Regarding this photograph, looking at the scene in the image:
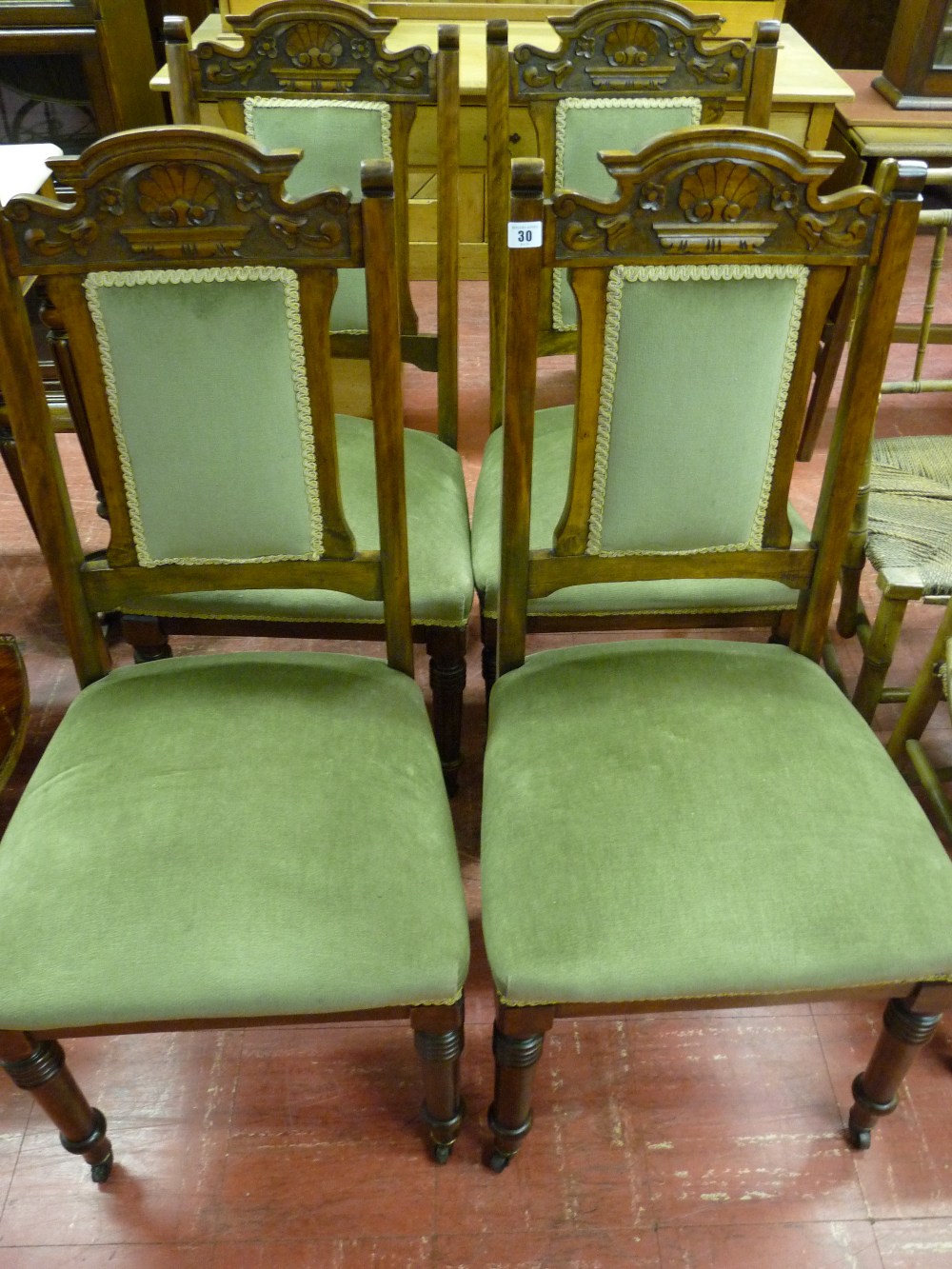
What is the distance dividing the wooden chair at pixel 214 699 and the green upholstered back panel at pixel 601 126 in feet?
2.17

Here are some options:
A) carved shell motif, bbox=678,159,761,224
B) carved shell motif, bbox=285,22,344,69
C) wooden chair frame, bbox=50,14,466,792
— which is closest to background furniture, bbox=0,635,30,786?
wooden chair frame, bbox=50,14,466,792

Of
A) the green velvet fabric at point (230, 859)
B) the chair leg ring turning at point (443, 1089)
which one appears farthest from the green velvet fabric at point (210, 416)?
the chair leg ring turning at point (443, 1089)

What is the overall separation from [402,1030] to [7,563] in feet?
4.02

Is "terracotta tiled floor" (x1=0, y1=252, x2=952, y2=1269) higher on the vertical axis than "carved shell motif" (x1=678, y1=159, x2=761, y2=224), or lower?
lower

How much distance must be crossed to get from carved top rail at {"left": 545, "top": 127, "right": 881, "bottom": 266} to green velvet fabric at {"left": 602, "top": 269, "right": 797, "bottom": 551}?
0.11 ft

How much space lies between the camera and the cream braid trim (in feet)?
4.47

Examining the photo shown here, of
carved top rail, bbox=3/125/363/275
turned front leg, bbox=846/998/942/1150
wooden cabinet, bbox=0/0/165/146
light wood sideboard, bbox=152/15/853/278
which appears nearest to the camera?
carved top rail, bbox=3/125/363/275

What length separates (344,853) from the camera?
36.0 inches

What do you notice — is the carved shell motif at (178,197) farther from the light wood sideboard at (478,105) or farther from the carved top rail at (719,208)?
the light wood sideboard at (478,105)

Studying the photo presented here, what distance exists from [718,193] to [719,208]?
0.04 ft

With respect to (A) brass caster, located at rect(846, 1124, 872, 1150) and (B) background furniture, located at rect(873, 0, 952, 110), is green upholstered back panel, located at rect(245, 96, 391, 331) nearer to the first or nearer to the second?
(A) brass caster, located at rect(846, 1124, 872, 1150)

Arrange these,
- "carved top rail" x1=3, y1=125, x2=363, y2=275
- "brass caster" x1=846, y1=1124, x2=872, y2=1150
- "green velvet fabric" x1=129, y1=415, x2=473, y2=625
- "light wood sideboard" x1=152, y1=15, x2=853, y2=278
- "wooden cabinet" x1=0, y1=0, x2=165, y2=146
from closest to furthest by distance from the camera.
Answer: "carved top rail" x1=3, y1=125, x2=363, y2=275 → "brass caster" x1=846, y1=1124, x2=872, y2=1150 → "green velvet fabric" x1=129, y1=415, x2=473, y2=625 → "light wood sideboard" x1=152, y1=15, x2=853, y2=278 → "wooden cabinet" x1=0, y1=0, x2=165, y2=146

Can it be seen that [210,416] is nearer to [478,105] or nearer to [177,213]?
[177,213]

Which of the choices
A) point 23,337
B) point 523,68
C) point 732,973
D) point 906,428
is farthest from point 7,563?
point 906,428
